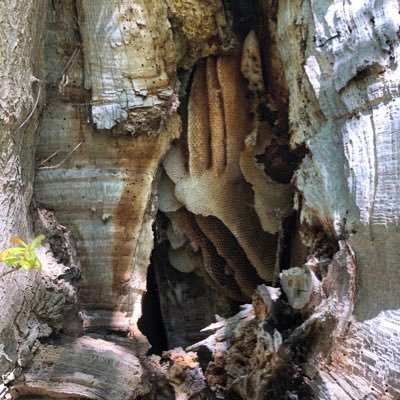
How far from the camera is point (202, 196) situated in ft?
5.88

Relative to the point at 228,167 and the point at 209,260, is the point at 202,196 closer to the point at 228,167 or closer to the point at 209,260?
the point at 228,167

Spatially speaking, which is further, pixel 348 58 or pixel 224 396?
pixel 348 58

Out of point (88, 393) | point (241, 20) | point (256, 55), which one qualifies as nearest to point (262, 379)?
point (88, 393)

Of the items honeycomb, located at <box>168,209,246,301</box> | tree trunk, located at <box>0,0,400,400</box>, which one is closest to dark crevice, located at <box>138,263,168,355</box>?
tree trunk, located at <box>0,0,400,400</box>

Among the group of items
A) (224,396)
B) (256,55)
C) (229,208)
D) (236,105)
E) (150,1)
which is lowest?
(224,396)

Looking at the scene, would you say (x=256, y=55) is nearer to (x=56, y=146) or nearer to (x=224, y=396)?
(x=56, y=146)

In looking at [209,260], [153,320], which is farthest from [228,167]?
[153,320]

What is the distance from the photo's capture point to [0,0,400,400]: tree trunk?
1.19m

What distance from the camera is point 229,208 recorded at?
5.96ft

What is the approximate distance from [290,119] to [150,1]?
0.54 metres

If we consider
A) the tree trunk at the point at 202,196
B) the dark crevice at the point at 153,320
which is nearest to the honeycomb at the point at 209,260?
the tree trunk at the point at 202,196

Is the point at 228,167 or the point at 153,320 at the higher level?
the point at 228,167

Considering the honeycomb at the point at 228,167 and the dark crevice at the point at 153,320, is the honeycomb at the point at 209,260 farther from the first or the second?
the dark crevice at the point at 153,320

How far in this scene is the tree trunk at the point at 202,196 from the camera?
3.90 feet
